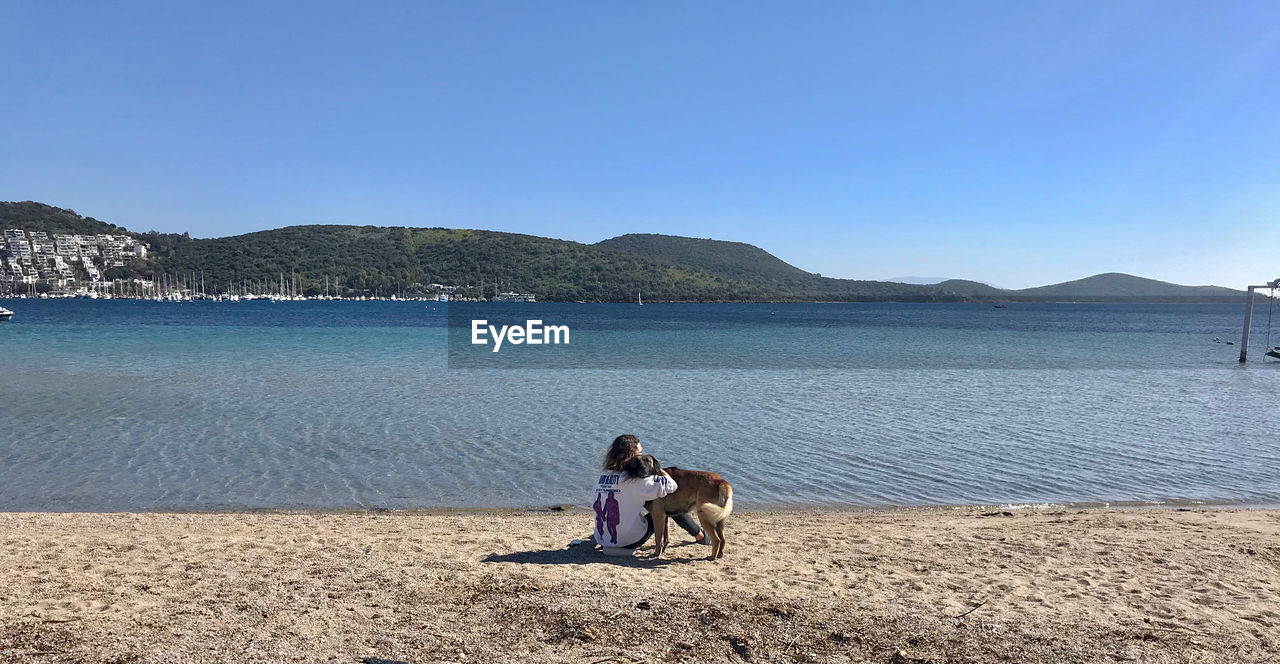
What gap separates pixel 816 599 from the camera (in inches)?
232

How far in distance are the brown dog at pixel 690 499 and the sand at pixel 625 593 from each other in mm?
312

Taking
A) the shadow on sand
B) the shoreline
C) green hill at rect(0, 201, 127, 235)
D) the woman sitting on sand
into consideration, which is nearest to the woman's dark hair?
the woman sitting on sand

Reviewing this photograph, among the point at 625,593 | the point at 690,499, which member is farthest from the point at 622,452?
the point at 625,593

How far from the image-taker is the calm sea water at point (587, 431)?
432 inches

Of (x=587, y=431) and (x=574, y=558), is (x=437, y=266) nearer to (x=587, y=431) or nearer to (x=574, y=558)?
(x=587, y=431)

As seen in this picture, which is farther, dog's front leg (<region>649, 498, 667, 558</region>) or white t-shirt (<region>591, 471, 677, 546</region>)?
dog's front leg (<region>649, 498, 667, 558</region>)

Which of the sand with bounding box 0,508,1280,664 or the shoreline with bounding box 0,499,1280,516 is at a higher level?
the sand with bounding box 0,508,1280,664

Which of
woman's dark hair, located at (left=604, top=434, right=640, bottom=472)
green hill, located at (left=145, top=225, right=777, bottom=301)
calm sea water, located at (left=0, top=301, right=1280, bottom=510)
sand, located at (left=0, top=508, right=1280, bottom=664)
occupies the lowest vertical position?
calm sea water, located at (left=0, top=301, right=1280, bottom=510)

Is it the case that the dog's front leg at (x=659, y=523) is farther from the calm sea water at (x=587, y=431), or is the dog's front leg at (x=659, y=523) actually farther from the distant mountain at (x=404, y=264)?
the distant mountain at (x=404, y=264)

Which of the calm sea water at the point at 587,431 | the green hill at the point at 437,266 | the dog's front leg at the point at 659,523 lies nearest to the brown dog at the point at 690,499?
the dog's front leg at the point at 659,523

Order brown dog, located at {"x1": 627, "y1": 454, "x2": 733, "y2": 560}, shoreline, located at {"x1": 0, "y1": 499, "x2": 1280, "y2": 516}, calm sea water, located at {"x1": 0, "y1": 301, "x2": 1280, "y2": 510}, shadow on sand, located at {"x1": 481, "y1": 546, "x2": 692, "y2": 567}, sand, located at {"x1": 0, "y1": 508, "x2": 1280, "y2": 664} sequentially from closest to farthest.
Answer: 1. sand, located at {"x1": 0, "y1": 508, "x2": 1280, "y2": 664}
2. brown dog, located at {"x1": 627, "y1": 454, "x2": 733, "y2": 560}
3. shadow on sand, located at {"x1": 481, "y1": 546, "x2": 692, "y2": 567}
4. shoreline, located at {"x1": 0, "y1": 499, "x2": 1280, "y2": 516}
5. calm sea water, located at {"x1": 0, "y1": 301, "x2": 1280, "y2": 510}

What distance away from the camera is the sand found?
15.9ft

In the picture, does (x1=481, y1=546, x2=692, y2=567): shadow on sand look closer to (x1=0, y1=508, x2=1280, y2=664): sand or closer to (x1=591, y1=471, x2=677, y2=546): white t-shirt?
(x1=0, y1=508, x2=1280, y2=664): sand

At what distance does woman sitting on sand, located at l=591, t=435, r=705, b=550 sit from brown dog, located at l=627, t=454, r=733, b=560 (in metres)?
0.08
